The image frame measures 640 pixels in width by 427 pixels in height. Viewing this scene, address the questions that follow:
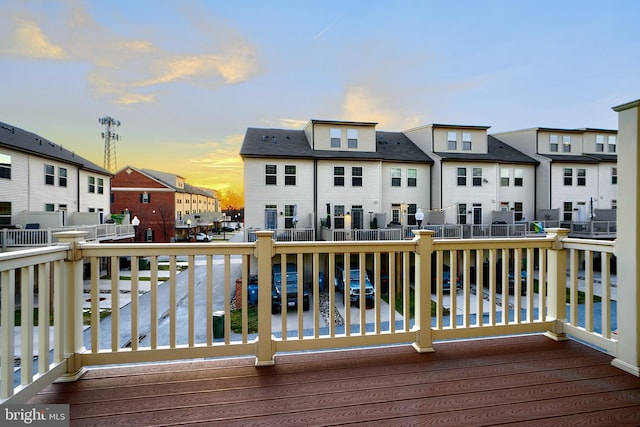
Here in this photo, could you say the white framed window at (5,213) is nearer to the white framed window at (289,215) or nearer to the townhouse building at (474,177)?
the white framed window at (289,215)

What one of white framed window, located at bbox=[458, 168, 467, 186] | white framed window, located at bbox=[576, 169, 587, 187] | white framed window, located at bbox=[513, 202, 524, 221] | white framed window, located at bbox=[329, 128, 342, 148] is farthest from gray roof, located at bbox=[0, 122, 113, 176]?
white framed window, located at bbox=[576, 169, 587, 187]

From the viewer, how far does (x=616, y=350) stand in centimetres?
228

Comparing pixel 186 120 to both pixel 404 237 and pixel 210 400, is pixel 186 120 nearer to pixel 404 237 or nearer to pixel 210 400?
pixel 404 237

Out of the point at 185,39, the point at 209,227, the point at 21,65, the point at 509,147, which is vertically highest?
the point at 185,39

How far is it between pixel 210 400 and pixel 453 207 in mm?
15797

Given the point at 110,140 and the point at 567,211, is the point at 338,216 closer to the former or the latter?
the point at 567,211

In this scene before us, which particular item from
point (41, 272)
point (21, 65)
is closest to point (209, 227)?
point (21, 65)

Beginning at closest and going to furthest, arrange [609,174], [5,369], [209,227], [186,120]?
[5,369] → [186,120] → [609,174] → [209,227]

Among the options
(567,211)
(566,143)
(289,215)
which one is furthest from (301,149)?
(566,143)

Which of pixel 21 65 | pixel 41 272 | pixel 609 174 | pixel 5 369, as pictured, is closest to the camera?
pixel 5 369

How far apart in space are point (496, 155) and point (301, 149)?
10621 mm

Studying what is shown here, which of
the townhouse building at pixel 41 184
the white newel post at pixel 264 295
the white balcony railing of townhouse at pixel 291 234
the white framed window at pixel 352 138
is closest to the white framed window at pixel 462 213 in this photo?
the white framed window at pixel 352 138

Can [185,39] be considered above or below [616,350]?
above

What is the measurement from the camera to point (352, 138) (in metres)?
15.4
